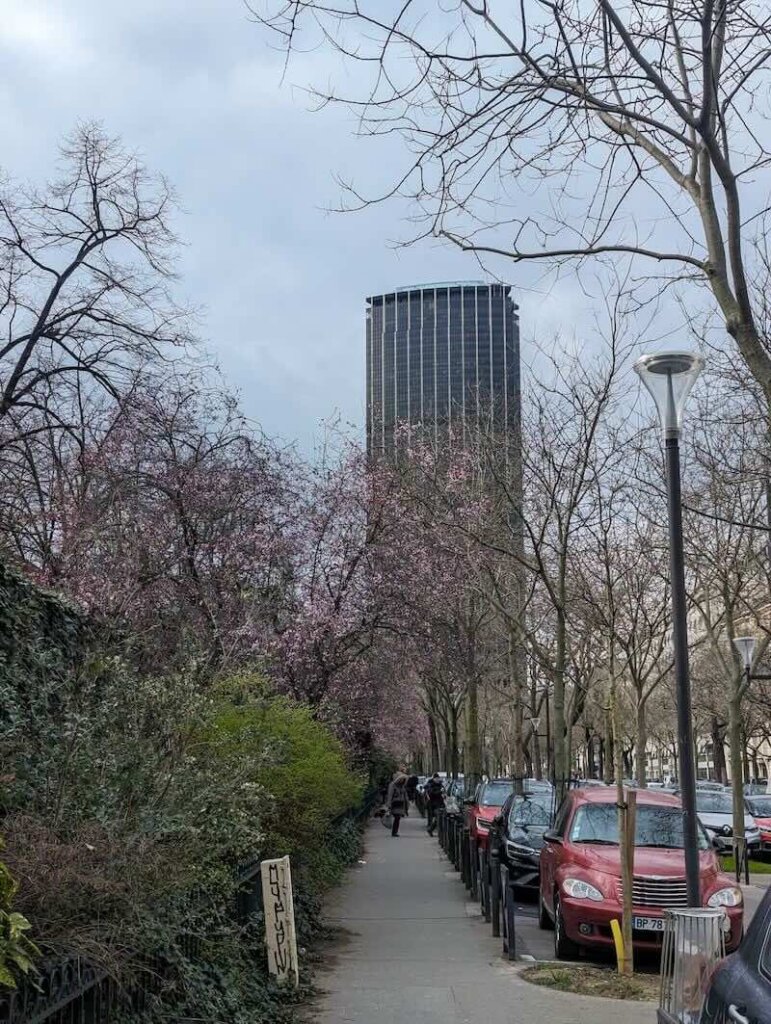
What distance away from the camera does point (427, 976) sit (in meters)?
10.3

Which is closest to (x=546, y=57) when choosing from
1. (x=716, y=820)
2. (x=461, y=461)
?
(x=461, y=461)

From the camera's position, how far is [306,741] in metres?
11.5

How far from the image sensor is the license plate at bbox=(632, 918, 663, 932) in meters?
10.9

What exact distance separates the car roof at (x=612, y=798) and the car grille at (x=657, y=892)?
1795mm

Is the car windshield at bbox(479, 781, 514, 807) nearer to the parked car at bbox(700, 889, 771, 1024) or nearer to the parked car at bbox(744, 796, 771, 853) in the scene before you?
the parked car at bbox(744, 796, 771, 853)

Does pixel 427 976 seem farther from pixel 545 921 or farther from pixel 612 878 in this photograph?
pixel 545 921

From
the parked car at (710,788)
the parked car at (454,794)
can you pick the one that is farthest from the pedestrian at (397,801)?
the parked car at (710,788)

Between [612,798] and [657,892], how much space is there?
2116 mm

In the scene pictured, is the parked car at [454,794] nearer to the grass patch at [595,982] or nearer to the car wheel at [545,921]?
the car wheel at [545,921]

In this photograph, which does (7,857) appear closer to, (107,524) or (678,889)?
(678,889)

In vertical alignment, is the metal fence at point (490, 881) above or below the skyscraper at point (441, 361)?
below

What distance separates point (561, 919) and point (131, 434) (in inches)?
426

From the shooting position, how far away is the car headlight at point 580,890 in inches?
443

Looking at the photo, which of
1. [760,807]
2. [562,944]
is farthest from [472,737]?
[562,944]
